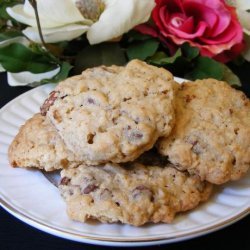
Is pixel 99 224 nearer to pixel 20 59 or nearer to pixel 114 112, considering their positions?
pixel 114 112

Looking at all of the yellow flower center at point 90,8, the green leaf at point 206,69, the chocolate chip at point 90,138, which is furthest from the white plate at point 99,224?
the yellow flower center at point 90,8

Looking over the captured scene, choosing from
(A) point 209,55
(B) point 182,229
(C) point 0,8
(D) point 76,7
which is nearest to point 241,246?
(B) point 182,229

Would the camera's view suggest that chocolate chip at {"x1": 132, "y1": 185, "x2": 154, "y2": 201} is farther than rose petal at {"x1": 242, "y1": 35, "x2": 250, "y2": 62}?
No

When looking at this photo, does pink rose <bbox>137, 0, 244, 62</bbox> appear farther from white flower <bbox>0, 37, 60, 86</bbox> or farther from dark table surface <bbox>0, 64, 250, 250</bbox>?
dark table surface <bbox>0, 64, 250, 250</bbox>

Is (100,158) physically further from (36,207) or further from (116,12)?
(116,12)

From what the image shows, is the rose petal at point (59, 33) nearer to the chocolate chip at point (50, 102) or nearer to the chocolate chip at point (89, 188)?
the chocolate chip at point (50, 102)

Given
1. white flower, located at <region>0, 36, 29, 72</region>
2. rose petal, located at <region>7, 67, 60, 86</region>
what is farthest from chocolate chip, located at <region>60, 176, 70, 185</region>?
white flower, located at <region>0, 36, 29, 72</region>
